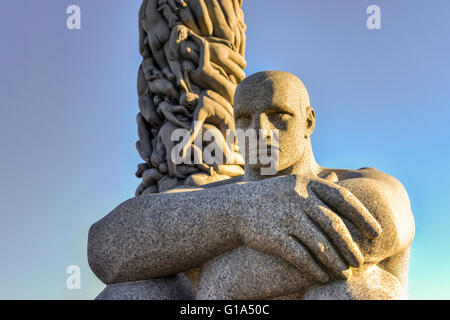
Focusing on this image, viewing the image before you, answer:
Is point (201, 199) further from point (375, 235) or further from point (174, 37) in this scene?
point (174, 37)

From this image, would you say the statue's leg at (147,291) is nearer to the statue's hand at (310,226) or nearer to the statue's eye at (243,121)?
the statue's hand at (310,226)

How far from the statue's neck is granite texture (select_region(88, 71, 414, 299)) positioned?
0.53 meters

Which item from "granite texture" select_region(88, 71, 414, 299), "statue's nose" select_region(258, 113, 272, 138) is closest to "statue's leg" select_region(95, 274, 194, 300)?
"granite texture" select_region(88, 71, 414, 299)

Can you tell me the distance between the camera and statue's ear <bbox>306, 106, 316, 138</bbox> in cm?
399

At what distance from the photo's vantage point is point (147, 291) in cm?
332

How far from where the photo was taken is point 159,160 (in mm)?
6852

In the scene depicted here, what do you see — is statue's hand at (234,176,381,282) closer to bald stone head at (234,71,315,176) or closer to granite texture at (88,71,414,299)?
granite texture at (88,71,414,299)

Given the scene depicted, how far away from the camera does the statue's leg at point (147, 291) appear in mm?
3281

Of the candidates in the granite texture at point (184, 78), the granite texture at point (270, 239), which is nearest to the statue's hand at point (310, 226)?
the granite texture at point (270, 239)
